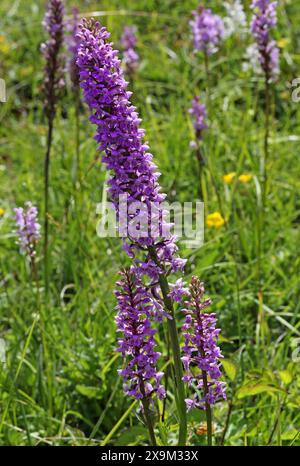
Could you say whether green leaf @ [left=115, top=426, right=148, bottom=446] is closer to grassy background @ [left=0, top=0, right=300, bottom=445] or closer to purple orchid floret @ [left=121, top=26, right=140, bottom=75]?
grassy background @ [left=0, top=0, right=300, bottom=445]

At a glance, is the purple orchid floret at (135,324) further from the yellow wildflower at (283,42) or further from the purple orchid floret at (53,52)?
the yellow wildflower at (283,42)

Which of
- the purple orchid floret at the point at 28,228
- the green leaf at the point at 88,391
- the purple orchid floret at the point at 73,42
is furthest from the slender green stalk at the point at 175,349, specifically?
the purple orchid floret at the point at 73,42

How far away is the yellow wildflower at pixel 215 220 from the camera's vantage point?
3.65 meters

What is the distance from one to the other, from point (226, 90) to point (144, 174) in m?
3.62

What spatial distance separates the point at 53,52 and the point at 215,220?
1165mm

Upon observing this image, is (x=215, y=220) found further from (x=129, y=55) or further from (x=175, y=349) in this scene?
(x=175, y=349)

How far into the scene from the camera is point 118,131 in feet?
5.73

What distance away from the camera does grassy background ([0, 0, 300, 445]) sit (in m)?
2.76

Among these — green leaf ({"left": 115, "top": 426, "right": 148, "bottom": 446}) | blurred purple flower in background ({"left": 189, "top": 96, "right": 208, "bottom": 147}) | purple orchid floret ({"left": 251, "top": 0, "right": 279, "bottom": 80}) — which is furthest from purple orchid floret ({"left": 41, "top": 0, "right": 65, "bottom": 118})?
green leaf ({"left": 115, "top": 426, "right": 148, "bottom": 446})

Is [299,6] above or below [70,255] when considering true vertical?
above

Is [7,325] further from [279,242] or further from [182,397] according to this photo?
[182,397]

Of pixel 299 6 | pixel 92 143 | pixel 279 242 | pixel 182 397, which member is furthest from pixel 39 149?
pixel 182 397

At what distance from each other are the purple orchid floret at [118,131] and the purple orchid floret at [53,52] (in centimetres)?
129
